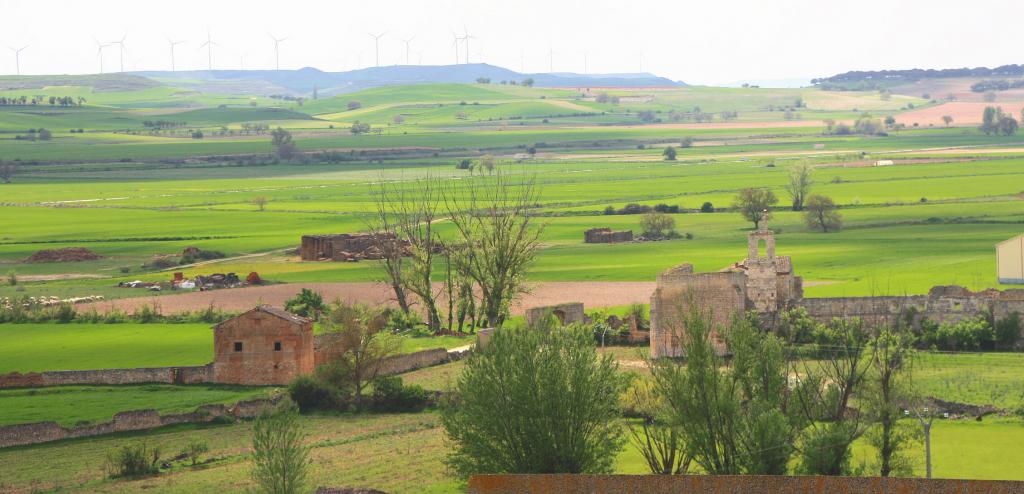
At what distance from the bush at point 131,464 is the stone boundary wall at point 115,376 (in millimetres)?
10394

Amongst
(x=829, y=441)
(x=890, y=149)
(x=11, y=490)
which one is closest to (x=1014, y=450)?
(x=829, y=441)

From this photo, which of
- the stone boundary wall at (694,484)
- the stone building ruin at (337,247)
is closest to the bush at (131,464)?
the stone boundary wall at (694,484)

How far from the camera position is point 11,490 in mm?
34875

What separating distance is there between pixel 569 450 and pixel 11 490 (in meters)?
12.2

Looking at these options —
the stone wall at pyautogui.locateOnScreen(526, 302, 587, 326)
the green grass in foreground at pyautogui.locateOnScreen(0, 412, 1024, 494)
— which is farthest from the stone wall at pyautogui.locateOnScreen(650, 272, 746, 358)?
the green grass in foreground at pyautogui.locateOnScreen(0, 412, 1024, 494)

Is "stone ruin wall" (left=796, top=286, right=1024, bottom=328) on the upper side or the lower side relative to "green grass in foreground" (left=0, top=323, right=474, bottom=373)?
upper

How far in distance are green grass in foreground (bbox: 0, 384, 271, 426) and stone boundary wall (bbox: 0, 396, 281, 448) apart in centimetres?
50

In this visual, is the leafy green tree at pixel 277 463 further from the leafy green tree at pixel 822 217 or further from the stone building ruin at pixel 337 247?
the leafy green tree at pixel 822 217

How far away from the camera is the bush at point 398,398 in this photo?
4562 centimetres

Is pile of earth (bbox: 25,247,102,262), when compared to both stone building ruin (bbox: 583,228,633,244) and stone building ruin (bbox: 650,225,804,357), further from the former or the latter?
stone building ruin (bbox: 650,225,804,357)

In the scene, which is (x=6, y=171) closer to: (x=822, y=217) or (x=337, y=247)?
(x=337, y=247)

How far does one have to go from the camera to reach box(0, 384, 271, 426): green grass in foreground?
42.9 m

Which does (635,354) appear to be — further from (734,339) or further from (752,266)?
(734,339)

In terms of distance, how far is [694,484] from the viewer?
2609cm
